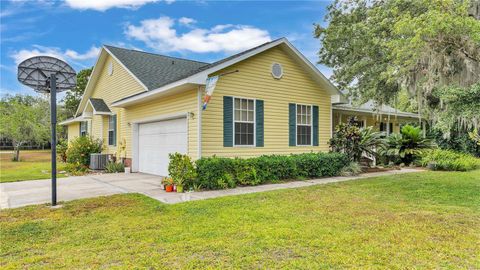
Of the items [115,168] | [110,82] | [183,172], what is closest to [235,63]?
[183,172]

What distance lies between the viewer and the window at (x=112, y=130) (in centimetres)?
1410

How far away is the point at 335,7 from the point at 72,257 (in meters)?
15.1

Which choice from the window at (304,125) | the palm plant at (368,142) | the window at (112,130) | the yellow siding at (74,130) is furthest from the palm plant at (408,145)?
the yellow siding at (74,130)

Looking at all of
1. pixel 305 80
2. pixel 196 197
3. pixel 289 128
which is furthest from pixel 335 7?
pixel 196 197

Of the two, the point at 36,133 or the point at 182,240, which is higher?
the point at 36,133

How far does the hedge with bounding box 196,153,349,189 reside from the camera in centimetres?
809

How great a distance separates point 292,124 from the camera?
11.1m

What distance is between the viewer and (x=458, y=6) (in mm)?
6906

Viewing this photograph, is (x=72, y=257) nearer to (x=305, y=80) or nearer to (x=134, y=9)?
(x=305, y=80)

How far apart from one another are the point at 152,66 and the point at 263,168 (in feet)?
24.9

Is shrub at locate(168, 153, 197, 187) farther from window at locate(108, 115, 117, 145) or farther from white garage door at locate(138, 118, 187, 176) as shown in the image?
window at locate(108, 115, 117, 145)

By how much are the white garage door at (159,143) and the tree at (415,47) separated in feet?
21.3

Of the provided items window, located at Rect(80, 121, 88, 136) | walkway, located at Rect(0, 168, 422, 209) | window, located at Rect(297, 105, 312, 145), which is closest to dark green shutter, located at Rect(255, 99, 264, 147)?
walkway, located at Rect(0, 168, 422, 209)

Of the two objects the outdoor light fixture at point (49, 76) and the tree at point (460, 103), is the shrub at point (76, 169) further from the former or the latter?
the tree at point (460, 103)
